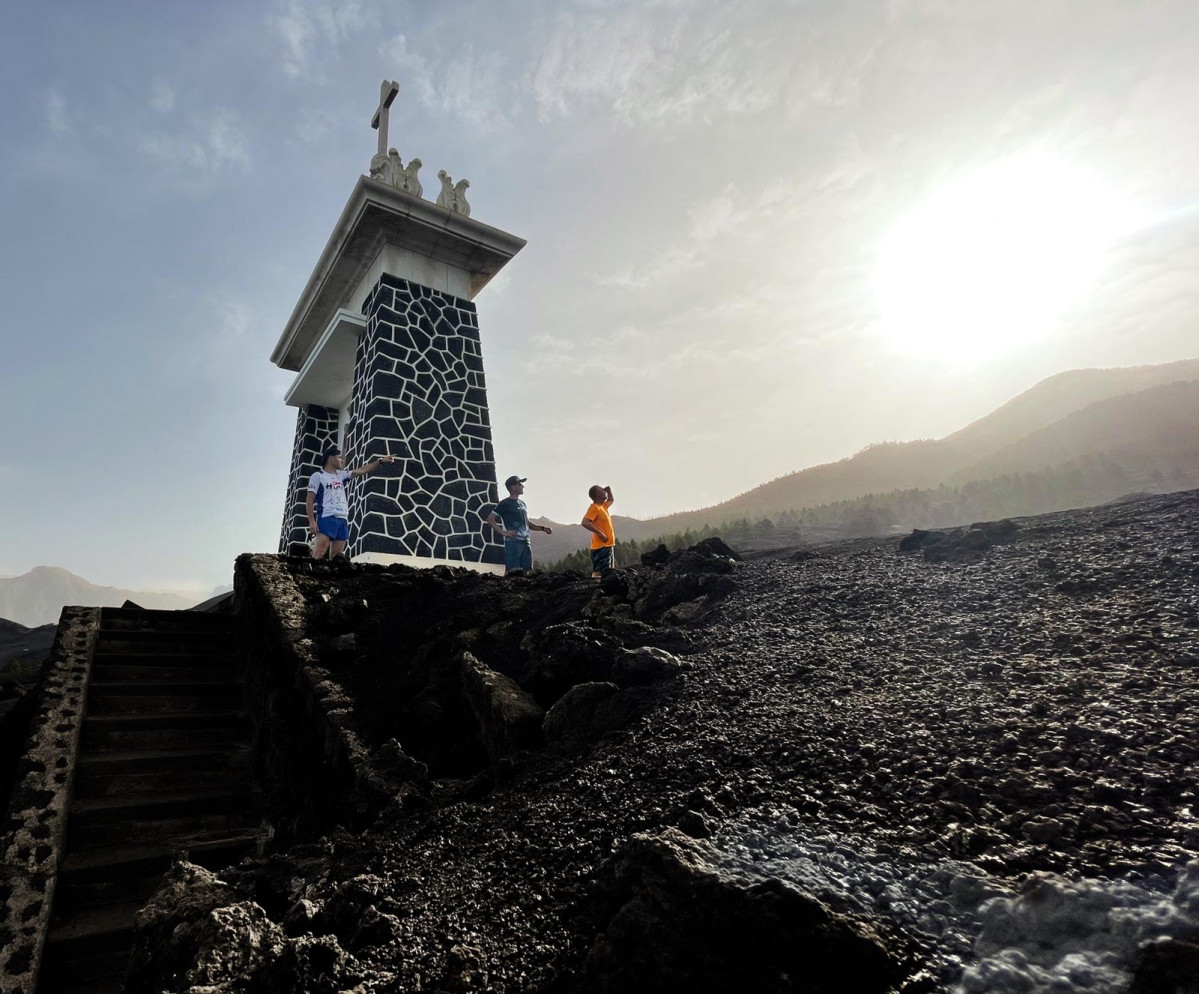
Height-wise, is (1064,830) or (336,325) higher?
(336,325)

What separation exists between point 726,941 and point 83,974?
283 centimetres

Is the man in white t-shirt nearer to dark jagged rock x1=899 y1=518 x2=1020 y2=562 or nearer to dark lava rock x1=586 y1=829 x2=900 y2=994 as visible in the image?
dark jagged rock x1=899 y1=518 x2=1020 y2=562

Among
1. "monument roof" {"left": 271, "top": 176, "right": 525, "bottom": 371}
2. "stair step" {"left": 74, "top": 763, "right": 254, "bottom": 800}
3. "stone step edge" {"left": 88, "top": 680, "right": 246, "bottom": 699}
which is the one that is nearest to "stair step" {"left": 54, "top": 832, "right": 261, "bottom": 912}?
"stair step" {"left": 74, "top": 763, "right": 254, "bottom": 800}

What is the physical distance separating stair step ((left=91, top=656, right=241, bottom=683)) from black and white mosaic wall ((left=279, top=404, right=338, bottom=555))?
20.0 ft

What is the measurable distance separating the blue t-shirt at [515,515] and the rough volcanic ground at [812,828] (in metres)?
4.39

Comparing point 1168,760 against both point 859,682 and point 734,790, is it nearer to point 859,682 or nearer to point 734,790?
point 859,682

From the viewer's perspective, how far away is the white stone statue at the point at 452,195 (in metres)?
9.67

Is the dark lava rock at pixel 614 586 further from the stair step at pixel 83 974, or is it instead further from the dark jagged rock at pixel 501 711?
the stair step at pixel 83 974

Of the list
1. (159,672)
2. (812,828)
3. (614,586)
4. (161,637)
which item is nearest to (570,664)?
(614,586)

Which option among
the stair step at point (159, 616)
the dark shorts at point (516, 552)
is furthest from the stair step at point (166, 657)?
the dark shorts at point (516, 552)

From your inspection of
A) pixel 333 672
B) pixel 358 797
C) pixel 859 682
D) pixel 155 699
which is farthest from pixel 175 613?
pixel 859 682

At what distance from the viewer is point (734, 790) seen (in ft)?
5.83

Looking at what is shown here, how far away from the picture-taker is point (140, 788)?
3574 millimetres

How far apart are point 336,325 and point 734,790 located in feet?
30.8
